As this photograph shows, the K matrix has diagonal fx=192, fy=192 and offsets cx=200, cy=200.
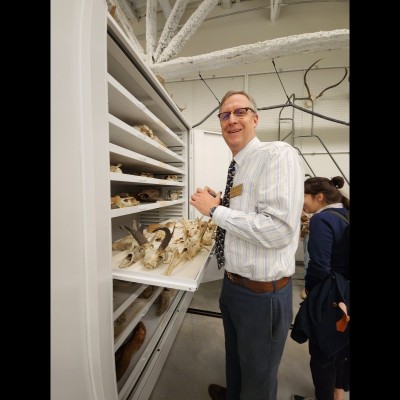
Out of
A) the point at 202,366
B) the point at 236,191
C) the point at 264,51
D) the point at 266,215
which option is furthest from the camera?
the point at 264,51

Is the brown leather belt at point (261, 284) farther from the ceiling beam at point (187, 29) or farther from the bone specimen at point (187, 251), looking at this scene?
the ceiling beam at point (187, 29)

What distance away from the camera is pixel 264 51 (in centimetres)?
190

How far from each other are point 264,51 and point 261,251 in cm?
200

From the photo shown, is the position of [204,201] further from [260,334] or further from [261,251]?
[260,334]

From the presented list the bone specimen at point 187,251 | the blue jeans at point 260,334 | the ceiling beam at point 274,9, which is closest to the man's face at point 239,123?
the bone specimen at point 187,251

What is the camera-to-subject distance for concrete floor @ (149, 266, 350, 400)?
1.41m

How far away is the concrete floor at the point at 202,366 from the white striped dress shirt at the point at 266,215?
3.76 feet

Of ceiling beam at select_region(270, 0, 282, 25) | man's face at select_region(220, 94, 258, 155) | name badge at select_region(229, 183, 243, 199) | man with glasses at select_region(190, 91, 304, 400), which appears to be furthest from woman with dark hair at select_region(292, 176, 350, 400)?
ceiling beam at select_region(270, 0, 282, 25)

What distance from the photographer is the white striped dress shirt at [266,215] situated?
0.85 meters

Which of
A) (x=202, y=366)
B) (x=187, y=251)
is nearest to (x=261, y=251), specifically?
(x=187, y=251)

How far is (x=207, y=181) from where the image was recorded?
2645 millimetres

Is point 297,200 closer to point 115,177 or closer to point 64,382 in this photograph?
point 115,177

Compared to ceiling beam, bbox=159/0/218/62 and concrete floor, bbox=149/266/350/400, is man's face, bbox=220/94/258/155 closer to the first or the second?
ceiling beam, bbox=159/0/218/62

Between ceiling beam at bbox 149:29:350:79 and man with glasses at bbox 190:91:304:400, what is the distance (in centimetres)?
146
